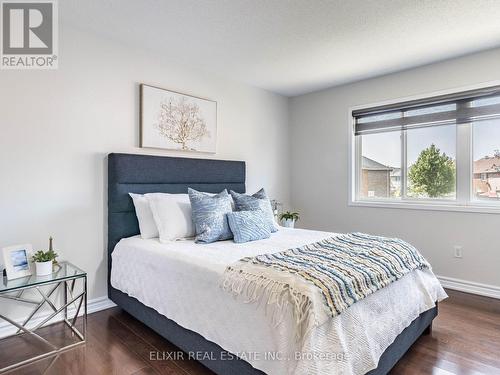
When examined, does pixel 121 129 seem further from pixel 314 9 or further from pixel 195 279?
pixel 314 9

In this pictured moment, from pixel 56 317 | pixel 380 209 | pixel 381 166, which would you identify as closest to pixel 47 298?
pixel 56 317

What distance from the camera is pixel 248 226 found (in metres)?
2.52

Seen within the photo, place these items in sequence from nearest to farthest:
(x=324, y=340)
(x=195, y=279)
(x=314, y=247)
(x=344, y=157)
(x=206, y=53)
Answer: (x=324, y=340), (x=195, y=279), (x=314, y=247), (x=206, y=53), (x=344, y=157)

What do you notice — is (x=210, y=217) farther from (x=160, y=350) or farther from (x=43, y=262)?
(x=43, y=262)

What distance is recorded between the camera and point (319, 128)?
13.9 ft

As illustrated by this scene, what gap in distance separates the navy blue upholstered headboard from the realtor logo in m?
0.89

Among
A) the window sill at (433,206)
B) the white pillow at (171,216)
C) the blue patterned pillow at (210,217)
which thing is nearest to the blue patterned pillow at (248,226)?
the blue patterned pillow at (210,217)

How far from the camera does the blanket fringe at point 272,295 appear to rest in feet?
4.34

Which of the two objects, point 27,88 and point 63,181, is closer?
point 27,88

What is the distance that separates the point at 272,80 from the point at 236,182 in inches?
53.3

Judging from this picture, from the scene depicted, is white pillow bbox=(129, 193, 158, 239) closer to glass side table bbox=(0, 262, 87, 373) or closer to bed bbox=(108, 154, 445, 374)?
bed bbox=(108, 154, 445, 374)

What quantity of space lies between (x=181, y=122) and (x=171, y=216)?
1136 millimetres

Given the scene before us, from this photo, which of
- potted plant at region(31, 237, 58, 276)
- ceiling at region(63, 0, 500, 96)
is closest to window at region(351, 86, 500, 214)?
ceiling at region(63, 0, 500, 96)

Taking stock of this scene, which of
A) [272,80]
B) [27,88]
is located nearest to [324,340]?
[27,88]
